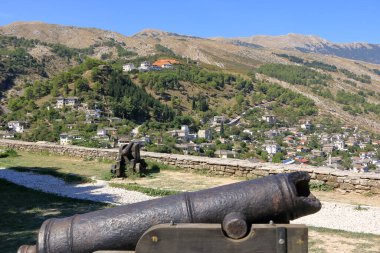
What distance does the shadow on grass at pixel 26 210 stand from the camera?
231 inches

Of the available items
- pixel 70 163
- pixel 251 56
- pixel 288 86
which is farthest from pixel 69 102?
pixel 251 56

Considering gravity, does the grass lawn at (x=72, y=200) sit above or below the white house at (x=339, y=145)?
above

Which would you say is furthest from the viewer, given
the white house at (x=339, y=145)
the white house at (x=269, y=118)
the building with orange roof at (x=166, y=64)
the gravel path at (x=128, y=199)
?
the building with orange roof at (x=166, y=64)

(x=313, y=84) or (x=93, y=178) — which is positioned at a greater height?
(x=313, y=84)

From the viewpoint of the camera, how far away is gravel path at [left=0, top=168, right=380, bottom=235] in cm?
690

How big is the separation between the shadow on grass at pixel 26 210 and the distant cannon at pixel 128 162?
233 cm

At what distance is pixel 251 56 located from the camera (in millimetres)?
187375

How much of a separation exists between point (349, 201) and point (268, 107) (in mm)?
83053

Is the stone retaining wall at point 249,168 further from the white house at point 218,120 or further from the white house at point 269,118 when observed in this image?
the white house at point 269,118

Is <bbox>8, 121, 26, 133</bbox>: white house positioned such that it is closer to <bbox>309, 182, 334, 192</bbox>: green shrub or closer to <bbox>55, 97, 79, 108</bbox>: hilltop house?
<bbox>55, 97, 79, 108</bbox>: hilltop house

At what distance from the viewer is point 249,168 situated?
10.8m

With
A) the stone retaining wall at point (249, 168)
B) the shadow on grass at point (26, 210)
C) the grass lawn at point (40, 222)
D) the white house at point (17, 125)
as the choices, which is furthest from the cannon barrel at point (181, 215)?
the white house at point (17, 125)

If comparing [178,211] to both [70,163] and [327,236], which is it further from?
[70,163]

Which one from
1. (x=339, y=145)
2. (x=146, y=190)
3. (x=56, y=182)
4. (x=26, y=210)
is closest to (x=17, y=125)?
(x=56, y=182)
